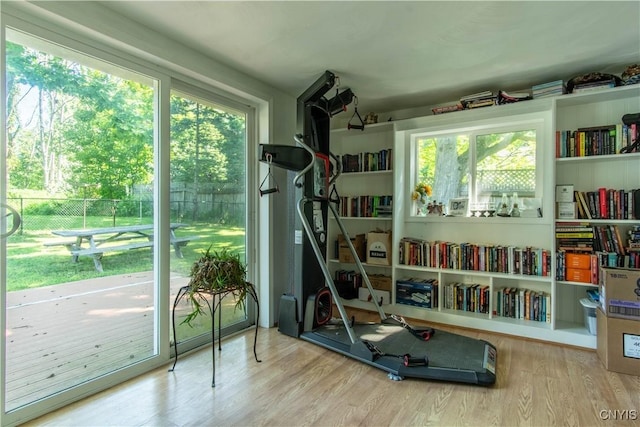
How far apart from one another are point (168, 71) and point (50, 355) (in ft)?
6.37

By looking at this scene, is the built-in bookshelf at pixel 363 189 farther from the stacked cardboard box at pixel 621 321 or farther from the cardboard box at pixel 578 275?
the stacked cardboard box at pixel 621 321

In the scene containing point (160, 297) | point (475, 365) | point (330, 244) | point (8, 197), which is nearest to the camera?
point (8, 197)

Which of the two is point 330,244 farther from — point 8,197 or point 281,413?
point 8,197

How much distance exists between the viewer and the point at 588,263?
2639mm

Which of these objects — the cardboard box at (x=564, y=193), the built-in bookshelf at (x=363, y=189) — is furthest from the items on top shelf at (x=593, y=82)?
the built-in bookshelf at (x=363, y=189)

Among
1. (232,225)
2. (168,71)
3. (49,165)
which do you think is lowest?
(232,225)

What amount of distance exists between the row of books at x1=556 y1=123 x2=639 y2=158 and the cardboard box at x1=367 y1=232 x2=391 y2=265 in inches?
67.6

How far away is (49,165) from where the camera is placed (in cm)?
182

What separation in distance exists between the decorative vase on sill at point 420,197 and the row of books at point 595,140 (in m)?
1.20

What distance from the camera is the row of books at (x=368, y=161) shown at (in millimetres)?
3666

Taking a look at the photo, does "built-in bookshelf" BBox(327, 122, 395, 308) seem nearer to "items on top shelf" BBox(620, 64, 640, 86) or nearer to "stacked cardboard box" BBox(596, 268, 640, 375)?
"stacked cardboard box" BBox(596, 268, 640, 375)

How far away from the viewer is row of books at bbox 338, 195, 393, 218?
3.69 m

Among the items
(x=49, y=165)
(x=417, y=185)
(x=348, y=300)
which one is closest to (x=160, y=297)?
(x=49, y=165)

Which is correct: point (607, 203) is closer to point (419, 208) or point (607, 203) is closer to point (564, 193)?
point (564, 193)
